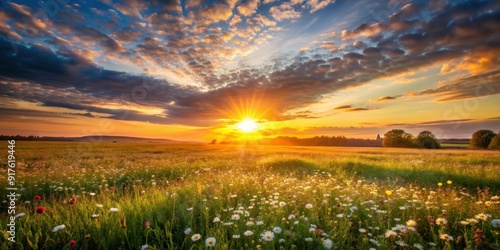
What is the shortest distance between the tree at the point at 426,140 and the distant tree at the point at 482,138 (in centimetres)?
852

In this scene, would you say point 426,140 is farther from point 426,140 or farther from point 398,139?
point 398,139

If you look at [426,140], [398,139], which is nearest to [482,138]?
[426,140]

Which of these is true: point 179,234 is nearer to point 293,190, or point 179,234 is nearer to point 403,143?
point 293,190

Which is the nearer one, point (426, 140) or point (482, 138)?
point (482, 138)

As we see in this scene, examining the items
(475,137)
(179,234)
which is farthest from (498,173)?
(475,137)

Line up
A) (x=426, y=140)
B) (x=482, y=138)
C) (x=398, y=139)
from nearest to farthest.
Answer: (x=482, y=138)
(x=426, y=140)
(x=398, y=139)

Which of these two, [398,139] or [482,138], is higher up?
[482,138]

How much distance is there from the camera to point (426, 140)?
6469cm

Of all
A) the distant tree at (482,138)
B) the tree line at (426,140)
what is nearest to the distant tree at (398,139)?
the tree line at (426,140)

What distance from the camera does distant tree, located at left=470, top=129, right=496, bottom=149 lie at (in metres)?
61.5

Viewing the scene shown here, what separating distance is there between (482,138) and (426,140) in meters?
12.5

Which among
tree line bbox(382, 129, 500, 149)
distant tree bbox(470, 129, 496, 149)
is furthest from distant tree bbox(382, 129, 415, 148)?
distant tree bbox(470, 129, 496, 149)

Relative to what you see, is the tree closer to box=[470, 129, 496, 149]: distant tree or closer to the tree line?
the tree line

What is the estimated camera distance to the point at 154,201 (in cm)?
520
